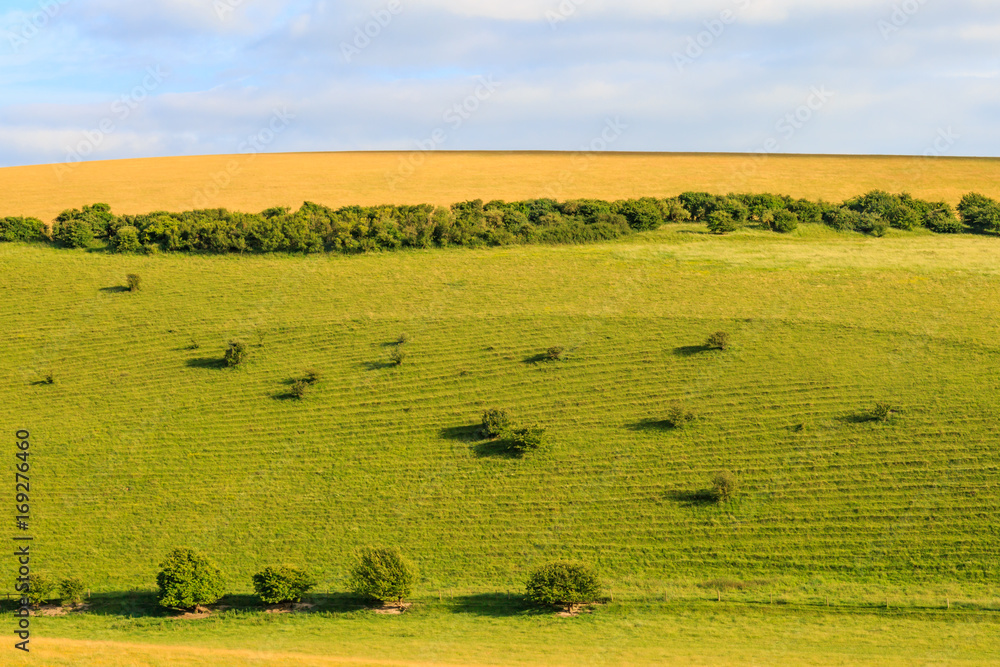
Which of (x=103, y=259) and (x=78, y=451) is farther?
(x=103, y=259)

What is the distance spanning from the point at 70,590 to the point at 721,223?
66.7m

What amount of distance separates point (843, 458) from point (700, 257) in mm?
32493

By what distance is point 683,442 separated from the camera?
50.1 metres

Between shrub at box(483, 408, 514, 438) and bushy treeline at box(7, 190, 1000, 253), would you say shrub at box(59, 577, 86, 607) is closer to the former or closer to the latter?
shrub at box(483, 408, 514, 438)

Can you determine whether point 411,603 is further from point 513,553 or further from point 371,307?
point 371,307

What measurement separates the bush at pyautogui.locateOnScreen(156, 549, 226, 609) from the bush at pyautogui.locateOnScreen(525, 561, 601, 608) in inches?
573

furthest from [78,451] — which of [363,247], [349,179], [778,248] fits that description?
[349,179]

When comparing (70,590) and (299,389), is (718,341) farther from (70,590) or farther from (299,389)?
(70,590)

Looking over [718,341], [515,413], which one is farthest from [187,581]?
[718,341]

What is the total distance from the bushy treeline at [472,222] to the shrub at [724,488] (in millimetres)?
40512

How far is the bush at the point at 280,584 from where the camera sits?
39.0 m

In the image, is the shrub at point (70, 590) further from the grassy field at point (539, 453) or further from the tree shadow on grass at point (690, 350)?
the tree shadow on grass at point (690, 350)

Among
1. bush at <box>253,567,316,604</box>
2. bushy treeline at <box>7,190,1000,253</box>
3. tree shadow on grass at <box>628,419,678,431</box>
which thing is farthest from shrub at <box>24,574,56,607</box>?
bushy treeline at <box>7,190,1000,253</box>

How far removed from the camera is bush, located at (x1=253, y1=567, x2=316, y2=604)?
39.0m
